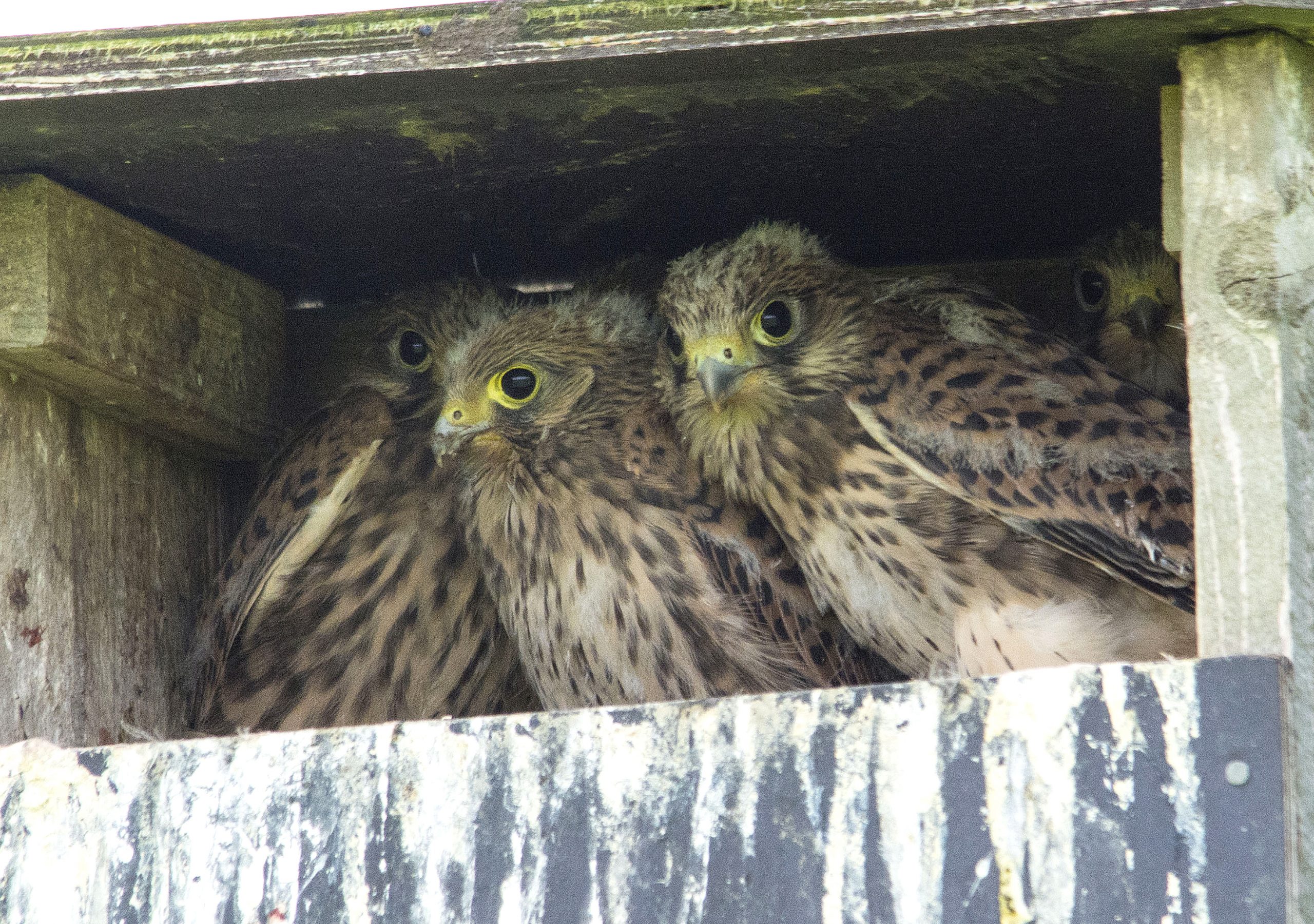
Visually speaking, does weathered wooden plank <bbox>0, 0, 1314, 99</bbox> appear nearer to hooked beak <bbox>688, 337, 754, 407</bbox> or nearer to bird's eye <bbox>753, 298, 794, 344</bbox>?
hooked beak <bbox>688, 337, 754, 407</bbox>

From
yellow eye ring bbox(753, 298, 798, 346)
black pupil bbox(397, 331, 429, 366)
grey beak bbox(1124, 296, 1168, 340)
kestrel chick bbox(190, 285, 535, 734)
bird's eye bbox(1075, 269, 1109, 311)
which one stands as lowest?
kestrel chick bbox(190, 285, 535, 734)

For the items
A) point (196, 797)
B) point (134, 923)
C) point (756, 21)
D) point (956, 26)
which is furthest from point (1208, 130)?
point (134, 923)

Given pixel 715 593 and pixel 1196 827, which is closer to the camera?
pixel 1196 827

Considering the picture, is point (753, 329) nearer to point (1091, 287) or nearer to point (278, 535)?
point (1091, 287)

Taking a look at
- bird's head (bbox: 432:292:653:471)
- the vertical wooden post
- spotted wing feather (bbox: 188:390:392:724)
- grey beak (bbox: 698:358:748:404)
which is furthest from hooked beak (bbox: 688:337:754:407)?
the vertical wooden post

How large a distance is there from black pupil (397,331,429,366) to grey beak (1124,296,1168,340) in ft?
5.43

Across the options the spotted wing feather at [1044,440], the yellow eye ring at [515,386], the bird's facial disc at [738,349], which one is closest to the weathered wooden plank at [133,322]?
the yellow eye ring at [515,386]

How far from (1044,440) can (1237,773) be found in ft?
4.04

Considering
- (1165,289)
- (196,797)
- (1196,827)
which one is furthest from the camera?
(1165,289)

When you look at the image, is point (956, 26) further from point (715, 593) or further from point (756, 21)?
point (715, 593)

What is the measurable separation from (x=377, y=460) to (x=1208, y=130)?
212 centimetres

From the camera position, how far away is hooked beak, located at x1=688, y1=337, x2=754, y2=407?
379 centimetres

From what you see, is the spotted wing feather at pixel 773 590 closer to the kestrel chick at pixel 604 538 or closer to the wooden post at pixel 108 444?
the kestrel chick at pixel 604 538

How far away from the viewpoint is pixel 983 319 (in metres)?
3.88
